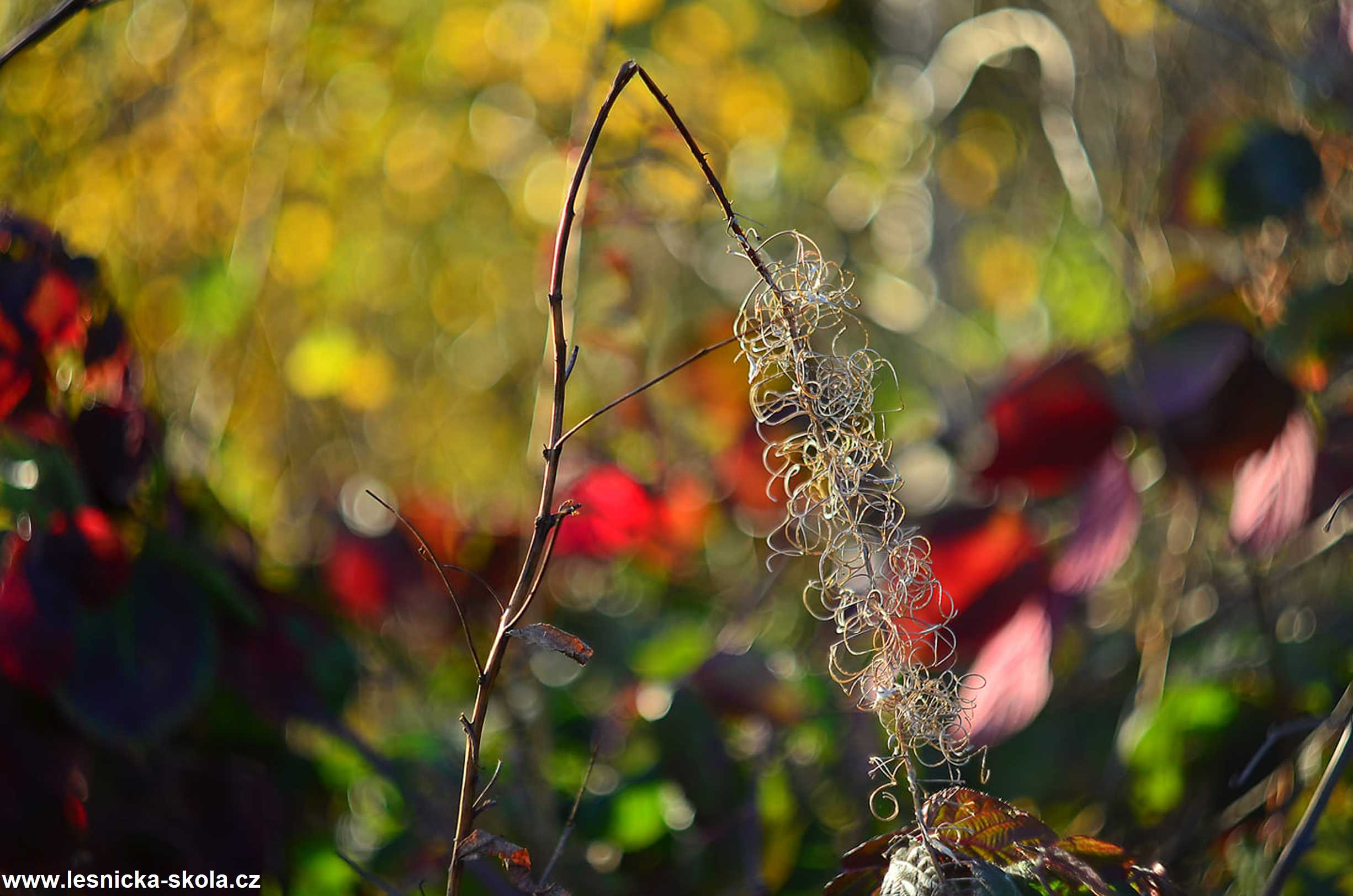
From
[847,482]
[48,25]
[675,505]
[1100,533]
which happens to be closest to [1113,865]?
[847,482]

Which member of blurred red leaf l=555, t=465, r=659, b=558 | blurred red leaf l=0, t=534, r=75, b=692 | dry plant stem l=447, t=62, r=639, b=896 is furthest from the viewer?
blurred red leaf l=555, t=465, r=659, b=558

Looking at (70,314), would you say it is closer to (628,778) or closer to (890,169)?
(628,778)

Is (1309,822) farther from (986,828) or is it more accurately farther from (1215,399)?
(1215,399)

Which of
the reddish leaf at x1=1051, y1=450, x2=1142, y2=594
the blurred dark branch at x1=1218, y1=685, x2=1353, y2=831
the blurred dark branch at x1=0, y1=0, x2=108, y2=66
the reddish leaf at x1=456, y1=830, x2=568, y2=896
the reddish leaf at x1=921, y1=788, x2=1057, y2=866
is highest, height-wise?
the blurred dark branch at x1=0, y1=0, x2=108, y2=66

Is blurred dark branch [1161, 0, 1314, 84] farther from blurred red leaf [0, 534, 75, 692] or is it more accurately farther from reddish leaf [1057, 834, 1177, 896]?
blurred red leaf [0, 534, 75, 692]

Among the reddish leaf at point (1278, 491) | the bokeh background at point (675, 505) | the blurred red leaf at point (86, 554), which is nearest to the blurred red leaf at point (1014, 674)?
the bokeh background at point (675, 505)

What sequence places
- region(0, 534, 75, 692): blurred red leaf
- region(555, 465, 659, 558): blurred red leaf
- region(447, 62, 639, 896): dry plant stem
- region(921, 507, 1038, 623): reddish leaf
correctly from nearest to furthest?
1. region(447, 62, 639, 896): dry plant stem
2. region(0, 534, 75, 692): blurred red leaf
3. region(921, 507, 1038, 623): reddish leaf
4. region(555, 465, 659, 558): blurred red leaf

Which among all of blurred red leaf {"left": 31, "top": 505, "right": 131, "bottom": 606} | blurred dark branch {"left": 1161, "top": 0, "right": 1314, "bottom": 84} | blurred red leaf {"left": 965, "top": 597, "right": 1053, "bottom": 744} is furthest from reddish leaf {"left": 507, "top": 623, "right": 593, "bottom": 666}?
blurred dark branch {"left": 1161, "top": 0, "right": 1314, "bottom": 84}

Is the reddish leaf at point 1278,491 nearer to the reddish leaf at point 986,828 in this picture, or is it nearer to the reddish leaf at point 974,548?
the reddish leaf at point 974,548
